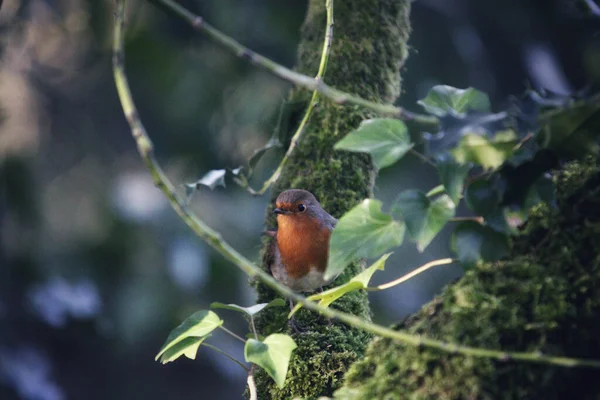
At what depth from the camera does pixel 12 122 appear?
20.6 feet

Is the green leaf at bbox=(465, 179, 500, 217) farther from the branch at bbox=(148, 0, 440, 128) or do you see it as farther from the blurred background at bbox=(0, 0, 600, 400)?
the blurred background at bbox=(0, 0, 600, 400)

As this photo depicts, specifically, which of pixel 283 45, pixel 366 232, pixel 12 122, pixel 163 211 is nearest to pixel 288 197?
pixel 366 232

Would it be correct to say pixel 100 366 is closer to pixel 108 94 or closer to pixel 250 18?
pixel 108 94

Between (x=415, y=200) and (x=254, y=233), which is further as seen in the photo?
(x=254, y=233)

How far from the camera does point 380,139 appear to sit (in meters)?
1.60

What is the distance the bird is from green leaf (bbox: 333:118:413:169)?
1305mm

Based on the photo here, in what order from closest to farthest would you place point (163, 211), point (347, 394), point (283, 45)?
point (347, 394) → point (163, 211) → point (283, 45)

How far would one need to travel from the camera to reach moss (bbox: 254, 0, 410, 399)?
8.29 ft

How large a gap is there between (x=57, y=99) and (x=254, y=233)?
8.71 feet

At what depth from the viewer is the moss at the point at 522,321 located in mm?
1337

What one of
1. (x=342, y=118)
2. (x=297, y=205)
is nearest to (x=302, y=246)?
(x=297, y=205)

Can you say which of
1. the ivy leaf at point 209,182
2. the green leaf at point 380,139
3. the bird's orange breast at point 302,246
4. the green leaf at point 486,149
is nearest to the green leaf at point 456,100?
the green leaf at point 380,139

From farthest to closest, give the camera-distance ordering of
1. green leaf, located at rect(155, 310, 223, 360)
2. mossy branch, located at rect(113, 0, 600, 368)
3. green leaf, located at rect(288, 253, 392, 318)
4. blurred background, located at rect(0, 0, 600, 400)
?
blurred background, located at rect(0, 0, 600, 400)
green leaf, located at rect(155, 310, 223, 360)
green leaf, located at rect(288, 253, 392, 318)
mossy branch, located at rect(113, 0, 600, 368)

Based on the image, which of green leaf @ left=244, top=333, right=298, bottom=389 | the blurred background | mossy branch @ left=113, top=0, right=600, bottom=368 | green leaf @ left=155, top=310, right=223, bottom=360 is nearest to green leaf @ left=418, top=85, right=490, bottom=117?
mossy branch @ left=113, top=0, right=600, bottom=368
